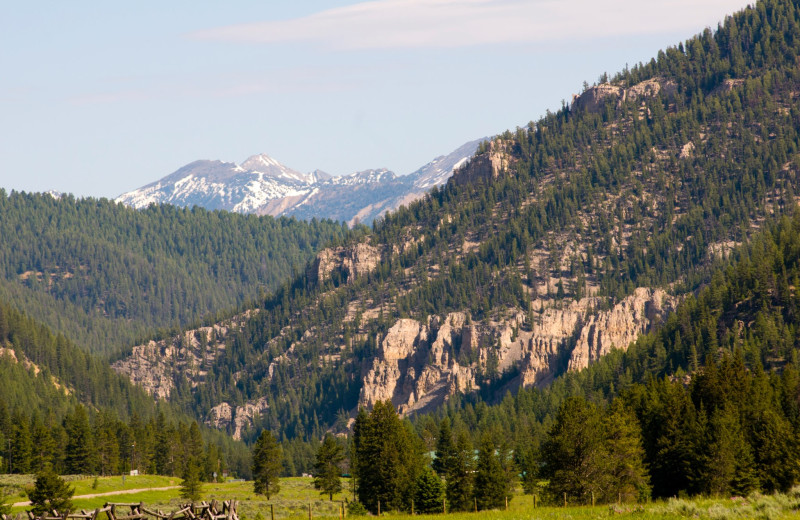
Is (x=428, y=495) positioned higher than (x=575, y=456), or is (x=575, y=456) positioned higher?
(x=575, y=456)

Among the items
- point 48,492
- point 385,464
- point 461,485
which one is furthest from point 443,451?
point 48,492

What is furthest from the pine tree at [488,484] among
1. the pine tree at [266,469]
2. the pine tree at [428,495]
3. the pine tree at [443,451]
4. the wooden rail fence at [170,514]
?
the wooden rail fence at [170,514]

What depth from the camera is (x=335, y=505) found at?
160 metres

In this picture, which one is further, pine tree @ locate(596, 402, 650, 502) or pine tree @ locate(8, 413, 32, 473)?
pine tree @ locate(8, 413, 32, 473)

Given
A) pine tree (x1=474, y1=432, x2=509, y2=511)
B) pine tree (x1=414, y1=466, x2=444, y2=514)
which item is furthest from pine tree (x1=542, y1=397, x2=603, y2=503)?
pine tree (x1=474, y1=432, x2=509, y2=511)

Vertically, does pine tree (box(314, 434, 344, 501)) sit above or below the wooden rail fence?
below

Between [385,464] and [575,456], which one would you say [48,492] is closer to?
[385,464]

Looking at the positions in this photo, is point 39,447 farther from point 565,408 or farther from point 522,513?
point 522,513

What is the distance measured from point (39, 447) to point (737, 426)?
12715 cm

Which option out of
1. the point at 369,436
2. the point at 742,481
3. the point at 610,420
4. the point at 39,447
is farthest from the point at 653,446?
the point at 39,447

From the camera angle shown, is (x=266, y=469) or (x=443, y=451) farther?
(x=443, y=451)

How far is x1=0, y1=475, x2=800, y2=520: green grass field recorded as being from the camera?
62.1m

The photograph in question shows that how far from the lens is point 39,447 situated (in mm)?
197875

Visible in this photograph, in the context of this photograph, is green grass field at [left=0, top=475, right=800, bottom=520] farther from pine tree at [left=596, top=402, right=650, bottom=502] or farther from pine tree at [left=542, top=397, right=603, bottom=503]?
pine tree at [left=596, top=402, right=650, bottom=502]
